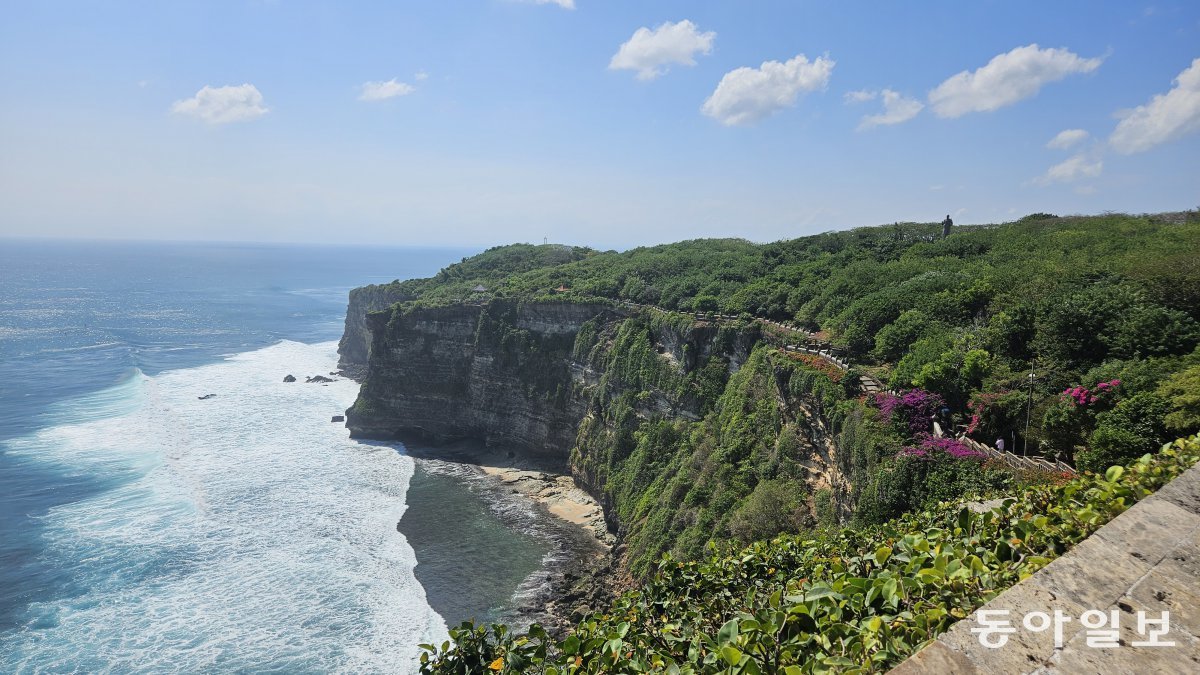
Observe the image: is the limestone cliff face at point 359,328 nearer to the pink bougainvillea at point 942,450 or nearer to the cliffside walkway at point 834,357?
the cliffside walkway at point 834,357

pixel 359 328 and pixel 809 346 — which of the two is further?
pixel 359 328

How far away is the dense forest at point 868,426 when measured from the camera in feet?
27.2

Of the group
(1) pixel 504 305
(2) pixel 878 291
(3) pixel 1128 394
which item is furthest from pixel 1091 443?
(1) pixel 504 305

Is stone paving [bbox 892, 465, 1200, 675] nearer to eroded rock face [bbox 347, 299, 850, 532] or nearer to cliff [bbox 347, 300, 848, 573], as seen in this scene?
cliff [bbox 347, 300, 848, 573]

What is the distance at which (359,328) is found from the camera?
9856cm

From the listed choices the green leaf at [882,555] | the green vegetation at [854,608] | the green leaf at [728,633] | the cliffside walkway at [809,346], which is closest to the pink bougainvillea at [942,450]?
the cliffside walkway at [809,346]

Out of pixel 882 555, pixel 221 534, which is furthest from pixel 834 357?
pixel 221 534

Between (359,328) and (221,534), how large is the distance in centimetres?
5704

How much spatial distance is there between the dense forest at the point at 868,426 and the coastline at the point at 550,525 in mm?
2461

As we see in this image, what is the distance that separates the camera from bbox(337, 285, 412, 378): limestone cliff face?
306 ft

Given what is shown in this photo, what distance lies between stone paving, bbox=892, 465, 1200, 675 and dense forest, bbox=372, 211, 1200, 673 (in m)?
0.54

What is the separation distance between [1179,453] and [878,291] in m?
35.6

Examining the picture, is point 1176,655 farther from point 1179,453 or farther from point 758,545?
point 758,545

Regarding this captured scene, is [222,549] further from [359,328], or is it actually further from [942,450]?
[359,328]
